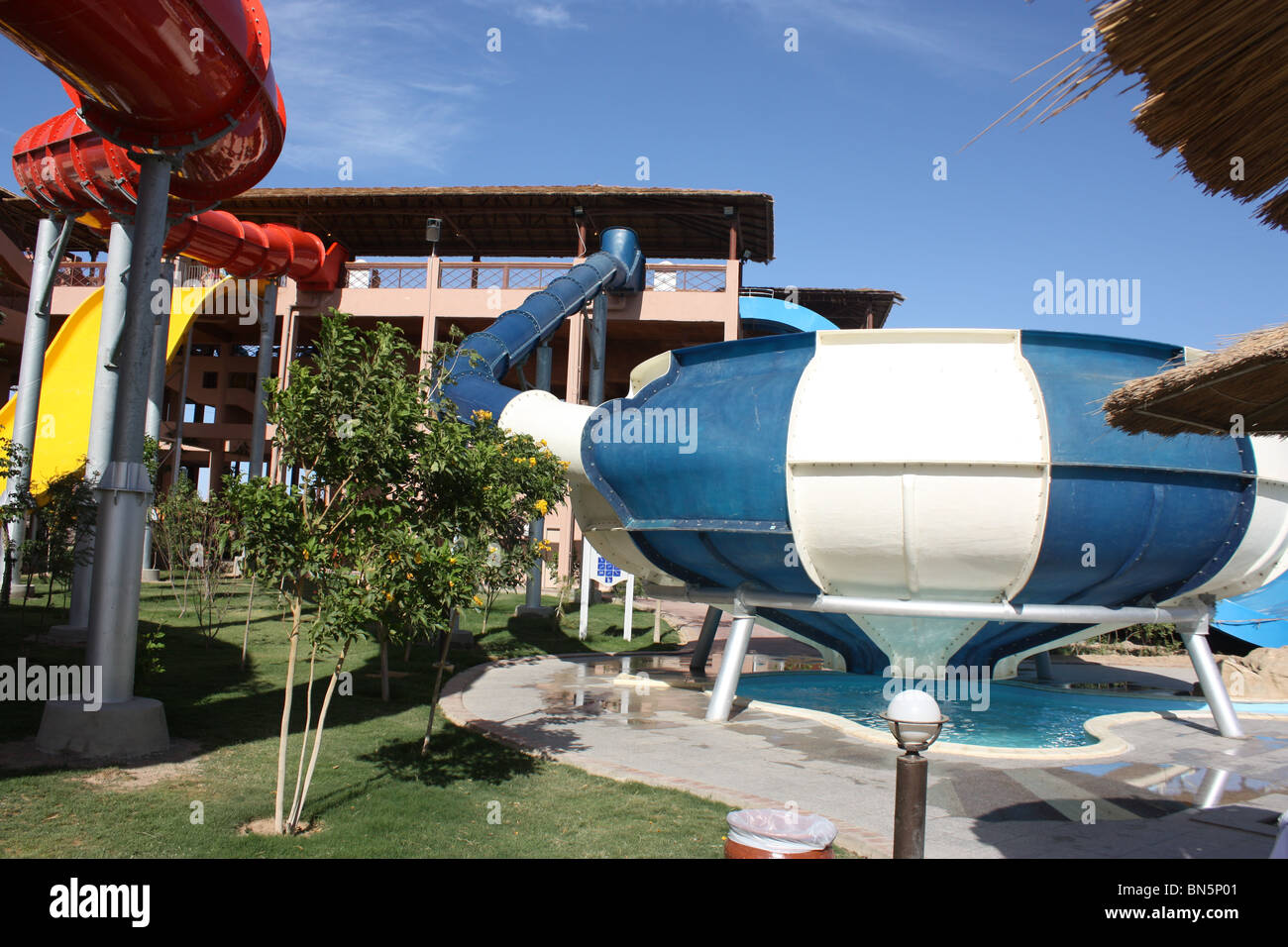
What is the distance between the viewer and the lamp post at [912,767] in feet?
16.6

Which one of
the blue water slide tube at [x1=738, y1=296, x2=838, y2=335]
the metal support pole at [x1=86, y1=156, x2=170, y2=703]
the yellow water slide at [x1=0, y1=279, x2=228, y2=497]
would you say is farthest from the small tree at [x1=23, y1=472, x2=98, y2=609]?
the blue water slide tube at [x1=738, y1=296, x2=838, y2=335]

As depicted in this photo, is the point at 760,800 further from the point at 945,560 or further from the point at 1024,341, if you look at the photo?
the point at 1024,341

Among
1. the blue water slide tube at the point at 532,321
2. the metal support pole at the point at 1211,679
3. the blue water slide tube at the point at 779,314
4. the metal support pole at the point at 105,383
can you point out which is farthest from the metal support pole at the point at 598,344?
the metal support pole at the point at 1211,679

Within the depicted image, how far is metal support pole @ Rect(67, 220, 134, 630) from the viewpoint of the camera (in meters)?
12.5

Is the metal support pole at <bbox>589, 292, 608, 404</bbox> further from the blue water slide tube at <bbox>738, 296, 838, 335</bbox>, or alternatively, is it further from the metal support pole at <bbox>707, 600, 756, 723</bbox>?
the metal support pole at <bbox>707, 600, 756, 723</bbox>

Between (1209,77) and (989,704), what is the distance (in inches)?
541

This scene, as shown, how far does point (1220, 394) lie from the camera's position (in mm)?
4566

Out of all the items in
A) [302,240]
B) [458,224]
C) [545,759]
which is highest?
[458,224]

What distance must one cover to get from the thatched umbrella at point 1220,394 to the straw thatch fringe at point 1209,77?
853 mm

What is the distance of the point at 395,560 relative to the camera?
761 centimetres

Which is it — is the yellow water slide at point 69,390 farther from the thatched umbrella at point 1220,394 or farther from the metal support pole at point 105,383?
the thatched umbrella at point 1220,394
